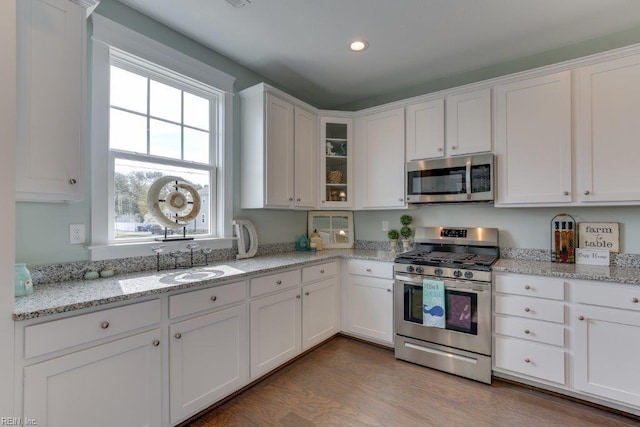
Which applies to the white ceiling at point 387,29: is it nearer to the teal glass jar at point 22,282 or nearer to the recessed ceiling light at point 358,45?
the recessed ceiling light at point 358,45

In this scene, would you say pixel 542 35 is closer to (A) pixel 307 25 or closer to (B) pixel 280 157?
(A) pixel 307 25

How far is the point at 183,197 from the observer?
231 centimetres

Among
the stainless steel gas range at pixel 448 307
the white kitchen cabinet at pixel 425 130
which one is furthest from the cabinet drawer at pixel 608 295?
the white kitchen cabinet at pixel 425 130

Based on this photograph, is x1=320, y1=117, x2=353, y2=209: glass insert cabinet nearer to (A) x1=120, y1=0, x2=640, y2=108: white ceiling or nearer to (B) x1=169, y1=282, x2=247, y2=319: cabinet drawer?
(A) x1=120, y1=0, x2=640, y2=108: white ceiling

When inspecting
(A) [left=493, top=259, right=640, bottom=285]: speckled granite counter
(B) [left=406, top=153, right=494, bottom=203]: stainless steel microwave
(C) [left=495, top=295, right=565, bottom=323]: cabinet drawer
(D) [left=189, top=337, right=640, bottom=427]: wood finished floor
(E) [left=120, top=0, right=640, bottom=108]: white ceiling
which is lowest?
(D) [left=189, top=337, right=640, bottom=427]: wood finished floor

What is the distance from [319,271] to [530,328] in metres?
1.75

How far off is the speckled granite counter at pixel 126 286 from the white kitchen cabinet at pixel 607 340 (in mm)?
2094

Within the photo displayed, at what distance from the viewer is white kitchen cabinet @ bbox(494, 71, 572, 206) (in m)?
2.38

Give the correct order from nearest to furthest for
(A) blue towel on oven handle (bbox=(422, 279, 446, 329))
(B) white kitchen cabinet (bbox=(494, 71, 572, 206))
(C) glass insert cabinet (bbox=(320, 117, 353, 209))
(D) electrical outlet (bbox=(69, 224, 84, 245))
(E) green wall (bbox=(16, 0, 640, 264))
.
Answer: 1. (E) green wall (bbox=(16, 0, 640, 264))
2. (D) electrical outlet (bbox=(69, 224, 84, 245))
3. (B) white kitchen cabinet (bbox=(494, 71, 572, 206))
4. (A) blue towel on oven handle (bbox=(422, 279, 446, 329))
5. (C) glass insert cabinet (bbox=(320, 117, 353, 209))

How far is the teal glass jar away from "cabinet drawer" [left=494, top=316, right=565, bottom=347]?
10.1 ft

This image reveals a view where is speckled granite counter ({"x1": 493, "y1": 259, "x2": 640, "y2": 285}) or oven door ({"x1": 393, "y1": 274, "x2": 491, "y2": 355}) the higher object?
speckled granite counter ({"x1": 493, "y1": 259, "x2": 640, "y2": 285})

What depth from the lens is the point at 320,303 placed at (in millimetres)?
2932

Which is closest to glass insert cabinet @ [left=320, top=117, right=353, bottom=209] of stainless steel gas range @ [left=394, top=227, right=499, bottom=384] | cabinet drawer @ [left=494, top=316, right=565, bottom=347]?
stainless steel gas range @ [left=394, top=227, right=499, bottom=384]

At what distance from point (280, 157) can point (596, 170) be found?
8.54 ft
